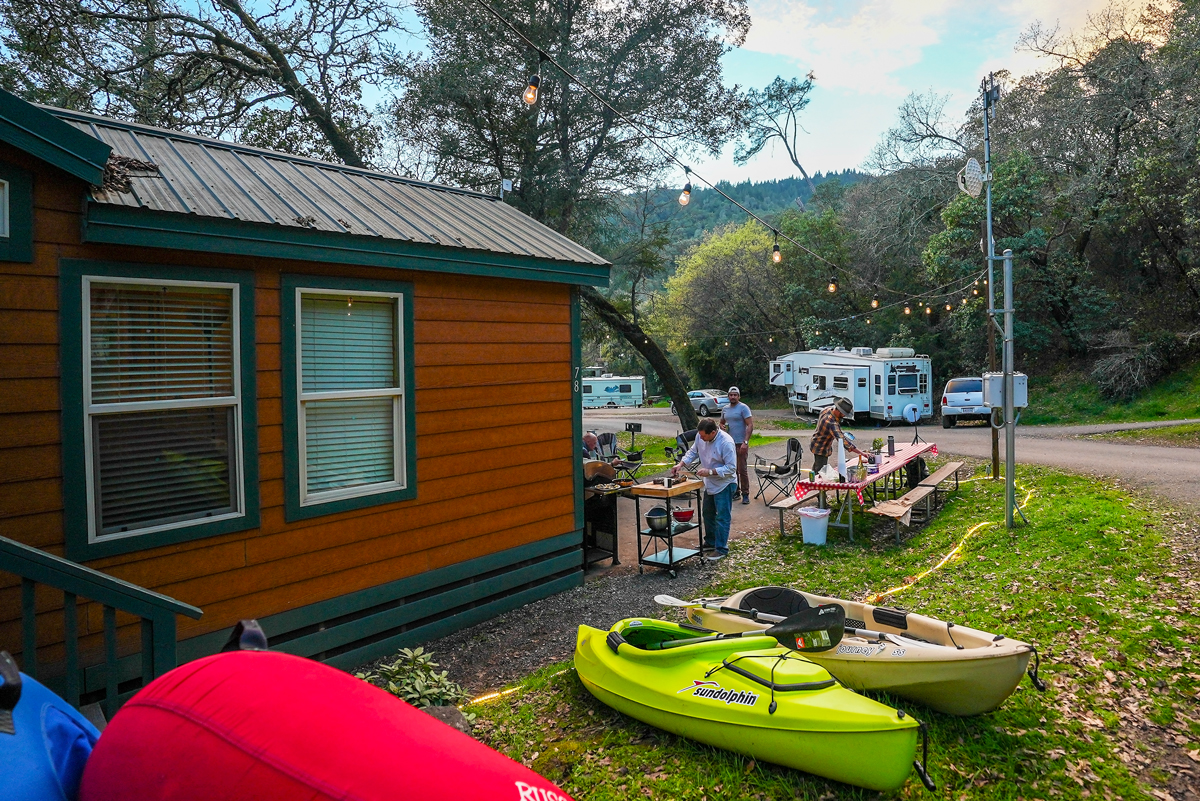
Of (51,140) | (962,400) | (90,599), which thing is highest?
(51,140)

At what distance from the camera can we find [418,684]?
4.08 meters

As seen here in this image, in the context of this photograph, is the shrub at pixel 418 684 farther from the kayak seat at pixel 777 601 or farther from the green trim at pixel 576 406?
the green trim at pixel 576 406

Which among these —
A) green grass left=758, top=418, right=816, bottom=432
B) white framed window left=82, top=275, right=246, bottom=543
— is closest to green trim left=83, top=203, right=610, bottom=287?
white framed window left=82, top=275, right=246, bottom=543

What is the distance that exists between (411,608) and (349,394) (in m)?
1.84

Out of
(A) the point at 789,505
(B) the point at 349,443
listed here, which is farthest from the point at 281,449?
(A) the point at 789,505

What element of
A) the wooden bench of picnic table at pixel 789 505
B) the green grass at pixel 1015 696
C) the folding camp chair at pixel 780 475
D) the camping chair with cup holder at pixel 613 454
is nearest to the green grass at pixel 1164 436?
the folding camp chair at pixel 780 475

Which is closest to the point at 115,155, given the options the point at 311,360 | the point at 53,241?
the point at 53,241

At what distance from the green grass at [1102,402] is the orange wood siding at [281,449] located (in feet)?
66.1

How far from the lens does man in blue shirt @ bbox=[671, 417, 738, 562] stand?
7.79 meters

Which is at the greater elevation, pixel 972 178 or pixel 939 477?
pixel 972 178

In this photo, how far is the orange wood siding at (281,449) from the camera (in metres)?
3.76

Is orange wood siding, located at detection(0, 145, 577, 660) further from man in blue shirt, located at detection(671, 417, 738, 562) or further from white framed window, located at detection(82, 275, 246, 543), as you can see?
man in blue shirt, located at detection(671, 417, 738, 562)

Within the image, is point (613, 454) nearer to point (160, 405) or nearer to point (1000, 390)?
point (1000, 390)

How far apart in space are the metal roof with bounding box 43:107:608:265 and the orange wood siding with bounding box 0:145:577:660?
1.04ft
